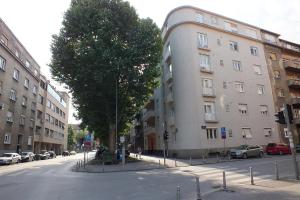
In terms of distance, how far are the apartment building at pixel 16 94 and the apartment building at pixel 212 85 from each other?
22.0 m

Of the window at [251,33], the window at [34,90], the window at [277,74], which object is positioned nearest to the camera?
the window at [251,33]

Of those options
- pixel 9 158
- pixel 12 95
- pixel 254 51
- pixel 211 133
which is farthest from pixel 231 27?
pixel 12 95

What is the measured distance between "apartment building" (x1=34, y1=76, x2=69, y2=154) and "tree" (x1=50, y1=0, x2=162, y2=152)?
2883cm

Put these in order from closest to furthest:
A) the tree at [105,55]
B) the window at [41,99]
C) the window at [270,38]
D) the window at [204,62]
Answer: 1. the tree at [105,55]
2. the window at [204,62]
3. the window at [270,38]
4. the window at [41,99]

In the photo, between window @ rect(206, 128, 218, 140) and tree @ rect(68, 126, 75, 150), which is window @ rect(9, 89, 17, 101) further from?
tree @ rect(68, 126, 75, 150)

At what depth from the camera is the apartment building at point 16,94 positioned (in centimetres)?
3631

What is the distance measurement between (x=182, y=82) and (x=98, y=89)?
10541mm

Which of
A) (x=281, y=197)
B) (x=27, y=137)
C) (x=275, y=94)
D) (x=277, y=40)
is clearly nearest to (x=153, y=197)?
(x=281, y=197)

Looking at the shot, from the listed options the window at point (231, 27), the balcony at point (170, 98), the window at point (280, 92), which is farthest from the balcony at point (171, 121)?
the window at point (280, 92)

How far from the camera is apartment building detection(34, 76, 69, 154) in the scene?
5509cm

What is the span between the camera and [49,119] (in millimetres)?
62906

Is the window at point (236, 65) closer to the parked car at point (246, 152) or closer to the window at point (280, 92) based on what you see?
the window at point (280, 92)

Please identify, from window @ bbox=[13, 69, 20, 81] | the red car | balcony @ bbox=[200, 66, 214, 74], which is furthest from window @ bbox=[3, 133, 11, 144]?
the red car

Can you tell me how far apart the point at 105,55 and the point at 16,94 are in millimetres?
22919
